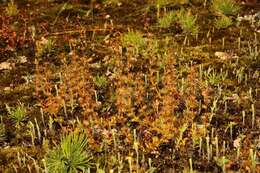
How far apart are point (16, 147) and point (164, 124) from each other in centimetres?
184

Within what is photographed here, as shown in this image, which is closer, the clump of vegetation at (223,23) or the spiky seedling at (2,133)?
the spiky seedling at (2,133)

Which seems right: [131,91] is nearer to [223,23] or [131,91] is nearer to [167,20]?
[167,20]

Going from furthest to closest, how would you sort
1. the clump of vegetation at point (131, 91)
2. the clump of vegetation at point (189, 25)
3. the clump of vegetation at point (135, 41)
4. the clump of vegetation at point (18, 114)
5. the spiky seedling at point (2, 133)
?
the clump of vegetation at point (189, 25) < the clump of vegetation at point (135, 41) < the clump of vegetation at point (18, 114) < the spiky seedling at point (2, 133) < the clump of vegetation at point (131, 91)

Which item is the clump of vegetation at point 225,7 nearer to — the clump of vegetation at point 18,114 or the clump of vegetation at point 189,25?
the clump of vegetation at point 189,25

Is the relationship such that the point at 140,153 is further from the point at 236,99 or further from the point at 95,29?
the point at 95,29

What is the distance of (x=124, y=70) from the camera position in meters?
7.68

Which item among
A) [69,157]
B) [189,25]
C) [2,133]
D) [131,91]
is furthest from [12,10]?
[69,157]

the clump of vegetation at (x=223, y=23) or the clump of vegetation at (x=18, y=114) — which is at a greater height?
the clump of vegetation at (x=223, y=23)

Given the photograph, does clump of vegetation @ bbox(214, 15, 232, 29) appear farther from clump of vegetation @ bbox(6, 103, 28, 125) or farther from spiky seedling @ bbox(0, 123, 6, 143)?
spiky seedling @ bbox(0, 123, 6, 143)

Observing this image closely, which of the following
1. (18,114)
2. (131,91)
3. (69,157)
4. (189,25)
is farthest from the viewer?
(189,25)

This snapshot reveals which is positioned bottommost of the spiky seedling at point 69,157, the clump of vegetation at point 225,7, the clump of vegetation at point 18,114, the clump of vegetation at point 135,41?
the spiky seedling at point 69,157

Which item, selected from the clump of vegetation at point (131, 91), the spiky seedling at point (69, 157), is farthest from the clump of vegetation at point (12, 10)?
the spiky seedling at point (69, 157)

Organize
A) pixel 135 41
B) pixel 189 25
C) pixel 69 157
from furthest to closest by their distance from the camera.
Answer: pixel 189 25
pixel 135 41
pixel 69 157

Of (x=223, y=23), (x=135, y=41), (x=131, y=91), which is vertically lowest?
(x=131, y=91)
